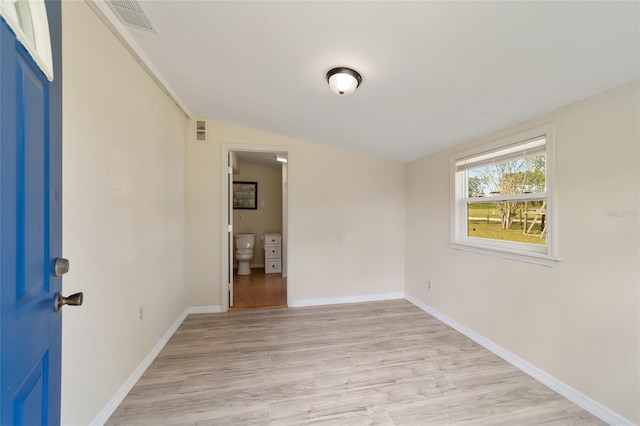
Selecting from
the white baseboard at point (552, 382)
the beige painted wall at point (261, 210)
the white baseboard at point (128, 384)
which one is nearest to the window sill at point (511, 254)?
the white baseboard at point (552, 382)

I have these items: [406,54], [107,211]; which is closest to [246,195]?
[107,211]

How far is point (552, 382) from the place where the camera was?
5.90 feet

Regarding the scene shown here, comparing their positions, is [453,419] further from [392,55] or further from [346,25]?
[346,25]

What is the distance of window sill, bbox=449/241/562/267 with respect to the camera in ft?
6.04

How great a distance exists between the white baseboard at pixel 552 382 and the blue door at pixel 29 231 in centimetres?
279

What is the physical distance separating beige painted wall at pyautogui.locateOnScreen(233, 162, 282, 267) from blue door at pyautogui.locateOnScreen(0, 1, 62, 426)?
467 centimetres

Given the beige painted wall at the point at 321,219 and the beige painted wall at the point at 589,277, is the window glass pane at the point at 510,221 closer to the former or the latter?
the beige painted wall at the point at 589,277

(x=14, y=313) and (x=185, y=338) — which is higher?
(x=14, y=313)

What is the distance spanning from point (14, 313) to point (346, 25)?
1.69 meters

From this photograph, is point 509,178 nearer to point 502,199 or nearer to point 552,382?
point 502,199

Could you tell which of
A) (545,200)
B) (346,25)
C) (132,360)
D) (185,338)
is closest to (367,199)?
(545,200)

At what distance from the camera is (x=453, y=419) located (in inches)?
60.3

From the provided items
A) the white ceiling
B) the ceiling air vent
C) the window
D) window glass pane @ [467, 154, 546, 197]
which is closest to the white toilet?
the white ceiling

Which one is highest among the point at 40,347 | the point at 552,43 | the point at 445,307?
the point at 552,43
